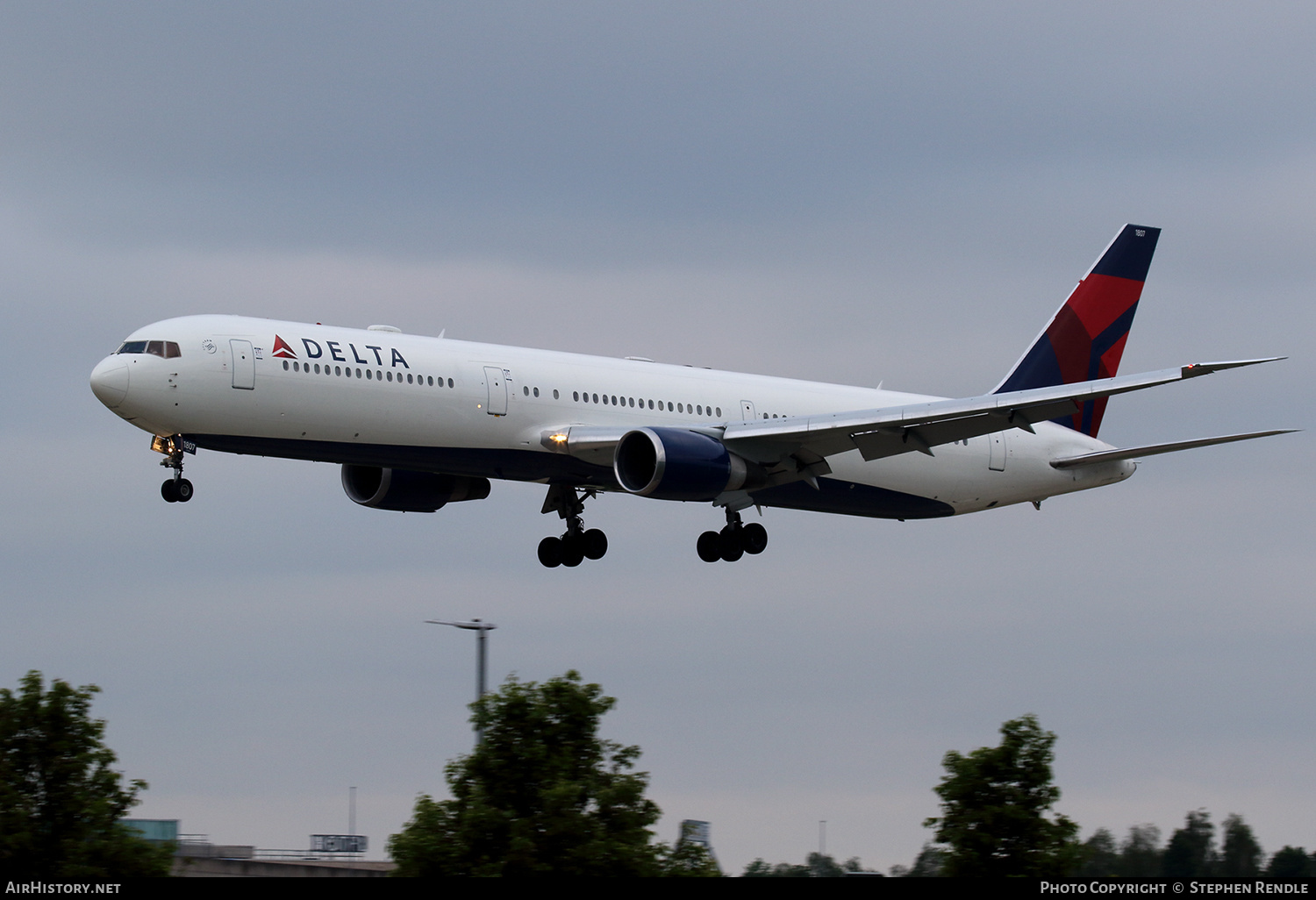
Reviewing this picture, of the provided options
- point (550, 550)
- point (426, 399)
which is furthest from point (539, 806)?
point (426, 399)

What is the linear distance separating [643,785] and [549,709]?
503cm

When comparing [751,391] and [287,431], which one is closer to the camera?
[287,431]

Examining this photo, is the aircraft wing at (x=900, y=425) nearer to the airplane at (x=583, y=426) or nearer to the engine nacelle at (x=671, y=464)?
the airplane at (x=583, y=426)

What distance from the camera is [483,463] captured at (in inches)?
1871

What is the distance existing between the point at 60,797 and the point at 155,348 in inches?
818

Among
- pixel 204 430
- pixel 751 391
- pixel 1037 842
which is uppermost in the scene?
pixel 751 391

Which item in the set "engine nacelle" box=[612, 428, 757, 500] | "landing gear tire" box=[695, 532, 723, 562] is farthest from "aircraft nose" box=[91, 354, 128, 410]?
"landing gear tire" box=[695, 532, 723, 562]

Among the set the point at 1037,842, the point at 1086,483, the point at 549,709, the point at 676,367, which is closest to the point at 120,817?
the point at 549,709

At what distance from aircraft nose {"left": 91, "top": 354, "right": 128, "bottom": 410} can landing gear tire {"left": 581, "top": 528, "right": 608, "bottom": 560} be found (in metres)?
16.3

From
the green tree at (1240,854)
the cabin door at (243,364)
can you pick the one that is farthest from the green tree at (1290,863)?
the cabin door at (243,364)

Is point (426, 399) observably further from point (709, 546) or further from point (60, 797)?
point (60, 797)

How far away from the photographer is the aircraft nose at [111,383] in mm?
43281

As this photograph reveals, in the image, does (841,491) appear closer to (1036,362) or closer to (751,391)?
(751,391)

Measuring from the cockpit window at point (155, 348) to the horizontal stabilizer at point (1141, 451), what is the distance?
27698 mm
